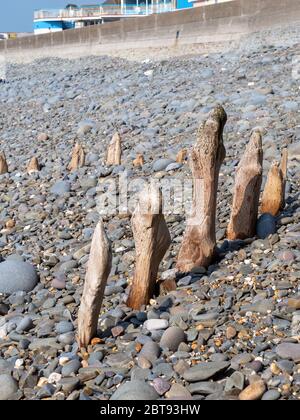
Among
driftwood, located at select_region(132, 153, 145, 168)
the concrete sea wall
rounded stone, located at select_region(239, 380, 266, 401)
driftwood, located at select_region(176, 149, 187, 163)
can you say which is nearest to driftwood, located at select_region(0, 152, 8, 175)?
driftwood, located at select_region(132, 153, 145, 168)

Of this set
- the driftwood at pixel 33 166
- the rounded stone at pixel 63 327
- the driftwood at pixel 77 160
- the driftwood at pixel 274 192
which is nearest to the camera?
the rounded stone at pixel 63 327

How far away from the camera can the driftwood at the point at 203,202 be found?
4996 mm

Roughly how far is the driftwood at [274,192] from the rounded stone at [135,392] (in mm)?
2795

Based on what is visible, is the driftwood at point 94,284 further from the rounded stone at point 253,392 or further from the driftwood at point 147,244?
the rounded stone at point 253,392

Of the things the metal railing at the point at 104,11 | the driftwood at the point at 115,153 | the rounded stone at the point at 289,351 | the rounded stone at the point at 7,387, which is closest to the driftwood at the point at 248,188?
the rounded stone at the point at 289,351

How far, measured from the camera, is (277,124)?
8.95 metres

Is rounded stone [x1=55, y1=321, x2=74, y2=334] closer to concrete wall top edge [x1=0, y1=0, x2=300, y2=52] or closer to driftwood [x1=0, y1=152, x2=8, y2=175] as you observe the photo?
driftwood [x1=0, y1=152, x2=8, y2=175]

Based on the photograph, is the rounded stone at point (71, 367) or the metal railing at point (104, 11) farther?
the metal railing at point (104, 11)

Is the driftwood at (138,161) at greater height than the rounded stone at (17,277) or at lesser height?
greater

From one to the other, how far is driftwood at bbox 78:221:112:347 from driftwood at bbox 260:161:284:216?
7.40ft

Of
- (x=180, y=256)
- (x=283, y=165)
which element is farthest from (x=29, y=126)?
(x=180, y=256)

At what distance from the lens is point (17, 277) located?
5.59 meters

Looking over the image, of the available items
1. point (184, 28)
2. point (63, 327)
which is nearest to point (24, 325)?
point (63, 327)
